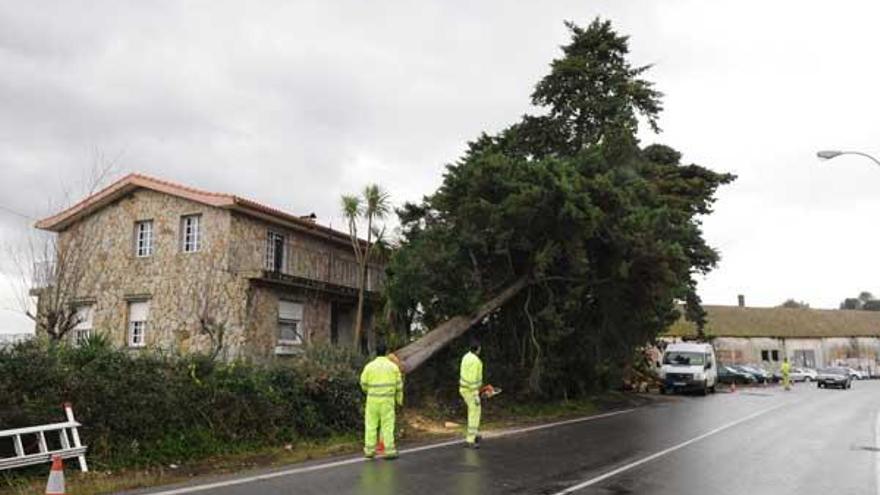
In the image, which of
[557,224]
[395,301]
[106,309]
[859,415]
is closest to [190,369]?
[395,301]

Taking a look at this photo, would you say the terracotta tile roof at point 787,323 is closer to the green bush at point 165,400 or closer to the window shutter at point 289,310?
the window shutter at point 289,310

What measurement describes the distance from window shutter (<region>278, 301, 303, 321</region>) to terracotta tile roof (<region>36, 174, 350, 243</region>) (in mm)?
2760

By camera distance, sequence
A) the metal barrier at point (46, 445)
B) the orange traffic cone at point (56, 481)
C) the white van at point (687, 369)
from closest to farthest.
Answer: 1. the orange traffic cone at point (56, 481)
2. the metal barrier at point (46, 445)
3. the white van at point (687, 369)

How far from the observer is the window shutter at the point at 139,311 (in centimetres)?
2406

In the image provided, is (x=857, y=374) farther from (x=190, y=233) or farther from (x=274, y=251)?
(x=190, y=233)

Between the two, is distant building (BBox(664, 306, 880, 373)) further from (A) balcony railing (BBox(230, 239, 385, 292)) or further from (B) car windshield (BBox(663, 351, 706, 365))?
(A) balcony railing (BBox(230, 239, 385, 292))

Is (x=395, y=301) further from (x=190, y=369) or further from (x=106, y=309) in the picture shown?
(x=106, y=309)

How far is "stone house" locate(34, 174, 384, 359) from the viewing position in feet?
75.0

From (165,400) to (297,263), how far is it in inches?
589

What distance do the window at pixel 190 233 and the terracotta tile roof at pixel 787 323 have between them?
56.1 meters

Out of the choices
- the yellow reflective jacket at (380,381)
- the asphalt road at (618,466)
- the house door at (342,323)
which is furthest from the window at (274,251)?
the yellow reflective jacket at (380,381)

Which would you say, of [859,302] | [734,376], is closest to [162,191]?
[734,376]

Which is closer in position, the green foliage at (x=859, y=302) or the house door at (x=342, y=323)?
A: the house door at (x=342, y=323)

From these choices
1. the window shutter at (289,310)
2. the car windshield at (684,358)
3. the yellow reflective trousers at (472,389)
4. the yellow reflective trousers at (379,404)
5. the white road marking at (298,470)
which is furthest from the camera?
the car windshield at (684,358)
